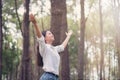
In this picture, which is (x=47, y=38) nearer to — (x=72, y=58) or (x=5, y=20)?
(x=5, y=20)

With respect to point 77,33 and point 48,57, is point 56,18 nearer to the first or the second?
point 48,57

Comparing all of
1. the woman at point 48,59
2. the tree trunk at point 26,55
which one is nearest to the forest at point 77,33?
the tree trunk at point 26,55

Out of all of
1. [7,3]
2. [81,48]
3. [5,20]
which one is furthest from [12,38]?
[81,48]

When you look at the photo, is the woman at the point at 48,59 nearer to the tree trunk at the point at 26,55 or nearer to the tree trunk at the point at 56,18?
the tree trunk at the point at 56,18

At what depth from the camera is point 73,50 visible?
38969mm

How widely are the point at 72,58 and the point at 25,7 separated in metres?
25.3

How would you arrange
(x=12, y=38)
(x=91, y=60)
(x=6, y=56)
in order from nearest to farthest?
(x=6, y=56) < (x=12, y=38) < (x=91, y=60)

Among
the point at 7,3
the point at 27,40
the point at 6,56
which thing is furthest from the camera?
the point at 6,56

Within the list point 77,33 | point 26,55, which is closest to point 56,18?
point 26,55

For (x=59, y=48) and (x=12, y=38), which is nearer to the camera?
(x=59, y=48)

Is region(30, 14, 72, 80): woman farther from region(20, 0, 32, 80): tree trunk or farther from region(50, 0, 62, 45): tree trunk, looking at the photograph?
region(20, 0, 32, 80): tree trunk

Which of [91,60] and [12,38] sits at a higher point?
[12,38]

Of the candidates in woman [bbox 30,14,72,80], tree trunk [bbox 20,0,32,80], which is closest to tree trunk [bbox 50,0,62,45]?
woman [bbox 30,14,72,80]

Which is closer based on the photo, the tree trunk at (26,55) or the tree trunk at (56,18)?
the tree trunk at (56,18)
